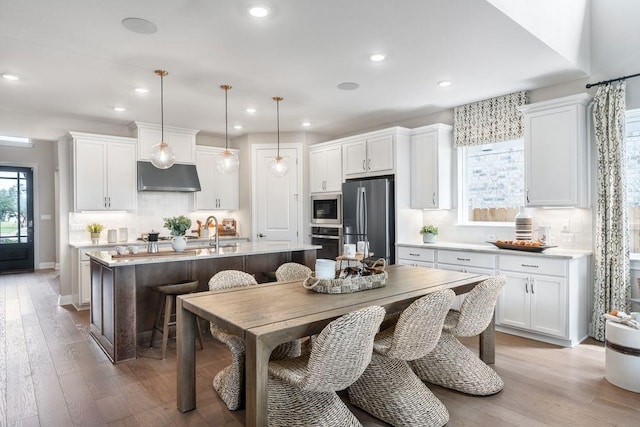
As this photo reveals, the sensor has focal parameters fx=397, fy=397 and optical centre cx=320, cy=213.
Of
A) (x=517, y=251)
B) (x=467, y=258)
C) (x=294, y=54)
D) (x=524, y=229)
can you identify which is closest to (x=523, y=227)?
(x=524, y=229)

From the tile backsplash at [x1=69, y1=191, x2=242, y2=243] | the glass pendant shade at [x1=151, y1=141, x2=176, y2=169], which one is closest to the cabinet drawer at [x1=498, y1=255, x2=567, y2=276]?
the glass pendant shade at [x1=151, y1=141, x2=176, y2=169]

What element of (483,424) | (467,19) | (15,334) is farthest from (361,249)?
(15,334)

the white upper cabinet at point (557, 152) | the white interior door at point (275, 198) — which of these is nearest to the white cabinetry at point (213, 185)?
the white interior door at point (275, 198)

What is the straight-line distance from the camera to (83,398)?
2691mm

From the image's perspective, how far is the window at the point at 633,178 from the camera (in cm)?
382

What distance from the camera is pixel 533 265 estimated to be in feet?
12.6

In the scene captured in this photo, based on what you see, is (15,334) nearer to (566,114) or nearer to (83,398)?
(83,398)

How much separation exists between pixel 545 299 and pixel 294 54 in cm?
321

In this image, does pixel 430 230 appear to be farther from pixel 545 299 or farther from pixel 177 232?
pixel 177 232

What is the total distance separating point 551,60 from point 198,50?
119 inches

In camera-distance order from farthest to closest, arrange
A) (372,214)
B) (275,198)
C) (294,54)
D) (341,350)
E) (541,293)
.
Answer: (275,198)
(372,214)
(541,293)
(294,54)
(341,350)

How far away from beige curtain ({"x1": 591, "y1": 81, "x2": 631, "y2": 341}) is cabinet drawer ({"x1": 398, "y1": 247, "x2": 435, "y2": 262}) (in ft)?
5.25

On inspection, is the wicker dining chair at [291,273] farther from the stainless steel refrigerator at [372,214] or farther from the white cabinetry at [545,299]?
the white cabinetry at [545,299]

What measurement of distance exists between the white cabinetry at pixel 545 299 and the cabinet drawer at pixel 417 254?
0.80 m
